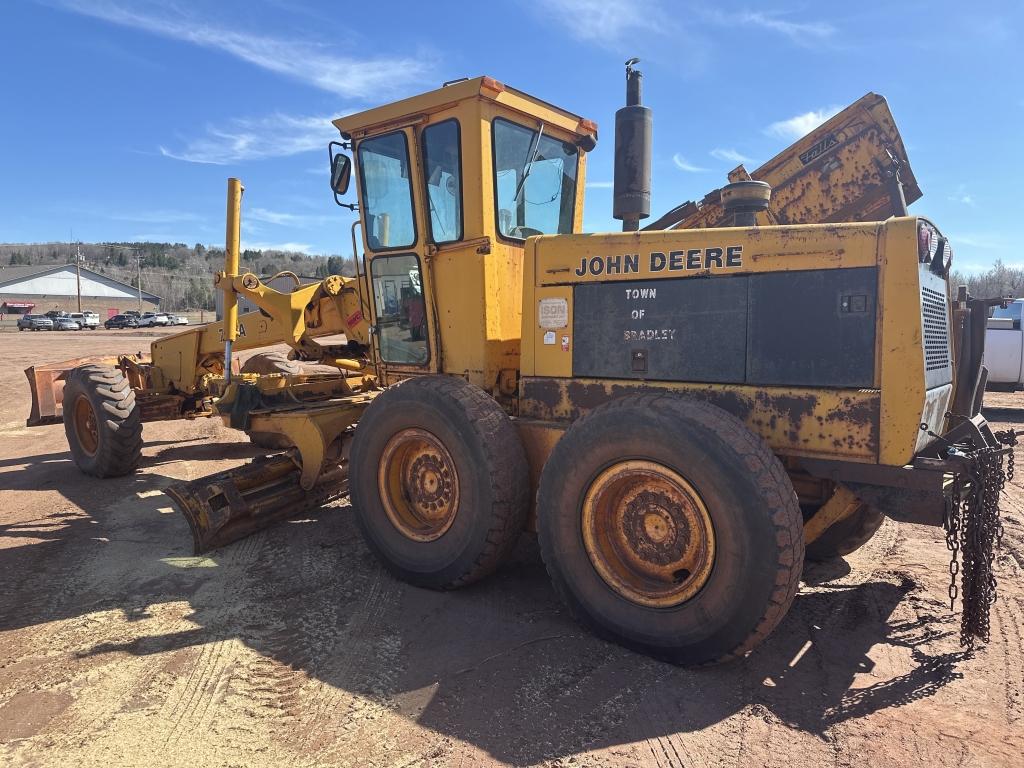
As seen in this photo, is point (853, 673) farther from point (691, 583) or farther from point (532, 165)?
point (532, 165)

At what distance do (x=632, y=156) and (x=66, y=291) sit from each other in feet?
318

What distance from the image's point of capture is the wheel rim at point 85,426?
24.7 feet

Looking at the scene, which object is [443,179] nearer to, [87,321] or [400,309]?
[400,309]

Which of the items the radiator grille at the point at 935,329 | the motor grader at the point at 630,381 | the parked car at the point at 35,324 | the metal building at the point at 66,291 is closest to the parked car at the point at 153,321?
the parked car at the point at 35,324

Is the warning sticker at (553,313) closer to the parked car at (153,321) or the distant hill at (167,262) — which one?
the parked car at (153,321)

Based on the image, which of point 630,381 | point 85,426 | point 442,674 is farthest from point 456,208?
point 85,426

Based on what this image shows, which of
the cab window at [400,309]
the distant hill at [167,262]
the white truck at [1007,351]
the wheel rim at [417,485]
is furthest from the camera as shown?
the distant hill at [167,262]

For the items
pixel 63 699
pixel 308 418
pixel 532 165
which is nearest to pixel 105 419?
pixel 308 418

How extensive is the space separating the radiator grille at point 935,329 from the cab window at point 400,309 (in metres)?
3.15

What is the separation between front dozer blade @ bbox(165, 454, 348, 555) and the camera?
5.05 metres

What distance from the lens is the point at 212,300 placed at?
79.9 metres

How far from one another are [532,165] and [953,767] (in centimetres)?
418

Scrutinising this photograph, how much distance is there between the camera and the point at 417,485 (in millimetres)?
4633

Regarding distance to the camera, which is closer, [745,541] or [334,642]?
[745,541]
